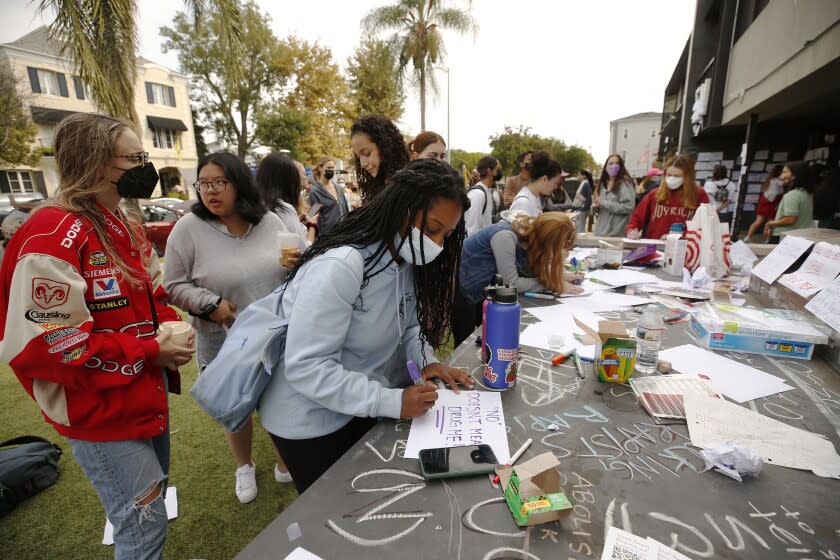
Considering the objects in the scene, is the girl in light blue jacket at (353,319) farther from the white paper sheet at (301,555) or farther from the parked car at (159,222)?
the parked car at (159,222)

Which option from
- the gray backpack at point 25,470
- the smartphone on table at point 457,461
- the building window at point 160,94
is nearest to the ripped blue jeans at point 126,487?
the smartphone on table at point 457,461

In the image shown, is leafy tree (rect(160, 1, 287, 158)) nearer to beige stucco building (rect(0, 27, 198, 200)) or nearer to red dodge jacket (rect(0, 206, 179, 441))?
beige stucco building (rect(0, 27, 198, 200))

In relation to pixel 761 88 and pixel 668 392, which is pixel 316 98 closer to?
pixel 761 88

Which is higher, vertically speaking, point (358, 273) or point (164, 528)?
point (358, 273)

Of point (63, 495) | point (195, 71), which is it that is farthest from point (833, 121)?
point (195, 71)

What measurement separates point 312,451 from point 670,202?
4.27 m

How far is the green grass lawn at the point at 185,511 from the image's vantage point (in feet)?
6.58

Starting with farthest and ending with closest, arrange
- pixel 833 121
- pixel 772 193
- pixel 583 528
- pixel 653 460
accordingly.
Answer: pixel 833 121
pixel 772 193
pixel 653 460
pixel 583 528

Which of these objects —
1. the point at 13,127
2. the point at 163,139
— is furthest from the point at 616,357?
the point at 163,139

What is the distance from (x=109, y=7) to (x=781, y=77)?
10564 mm

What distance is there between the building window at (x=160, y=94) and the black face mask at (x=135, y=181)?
2955 centimetres

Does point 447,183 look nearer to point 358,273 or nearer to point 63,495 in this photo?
point 358,273

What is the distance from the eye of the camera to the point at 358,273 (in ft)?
3.88

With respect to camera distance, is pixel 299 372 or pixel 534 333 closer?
pixel 299 372
